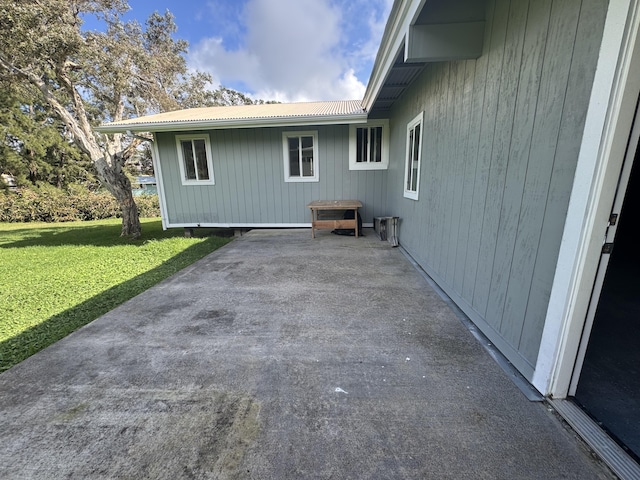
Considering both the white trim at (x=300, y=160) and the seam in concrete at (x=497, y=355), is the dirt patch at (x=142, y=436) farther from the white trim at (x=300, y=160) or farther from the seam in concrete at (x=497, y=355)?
the white trim at (x=300, y=160)

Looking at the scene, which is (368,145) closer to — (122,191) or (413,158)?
(413,158)

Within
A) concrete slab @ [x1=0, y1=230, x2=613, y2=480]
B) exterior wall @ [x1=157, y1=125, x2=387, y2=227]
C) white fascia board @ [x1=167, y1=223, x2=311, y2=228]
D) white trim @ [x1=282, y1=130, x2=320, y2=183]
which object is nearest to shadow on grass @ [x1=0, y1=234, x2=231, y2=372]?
concrete slab @ [x1=0, y1=230, x2=613, y2=480]

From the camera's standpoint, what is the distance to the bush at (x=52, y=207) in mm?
11492

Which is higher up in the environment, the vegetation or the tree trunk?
the vegetation

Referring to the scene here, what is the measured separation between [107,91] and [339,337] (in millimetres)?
9338

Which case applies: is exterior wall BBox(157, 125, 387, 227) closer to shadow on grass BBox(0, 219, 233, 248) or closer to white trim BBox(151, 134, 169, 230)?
white trim BBox(151, 134, 169, 230)

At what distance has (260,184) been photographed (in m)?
6.39

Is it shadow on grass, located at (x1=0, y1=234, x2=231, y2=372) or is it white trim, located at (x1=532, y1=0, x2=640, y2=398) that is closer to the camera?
white trim, located at (x1=532, y1=0, x2=640, y2=398)

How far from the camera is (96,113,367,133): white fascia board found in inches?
211

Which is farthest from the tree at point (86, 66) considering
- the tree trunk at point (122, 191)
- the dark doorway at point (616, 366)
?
the dark doorway at point (616, 366)

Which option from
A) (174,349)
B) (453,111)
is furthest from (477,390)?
(453,111)

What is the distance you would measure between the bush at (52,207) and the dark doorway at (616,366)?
15.5 metres

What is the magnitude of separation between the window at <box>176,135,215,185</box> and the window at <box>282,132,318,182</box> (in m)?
1.84

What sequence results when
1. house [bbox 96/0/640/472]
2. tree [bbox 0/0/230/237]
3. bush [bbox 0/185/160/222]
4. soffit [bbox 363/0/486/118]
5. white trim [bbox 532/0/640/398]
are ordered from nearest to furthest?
white trim [bbox 532/0/640/398]
house [bbox 96/0/640/472]
soffit [bbox 363/0/486/118]
tree [bbox 0/0/230/237]
bush [bbox 0/185/160/222]
